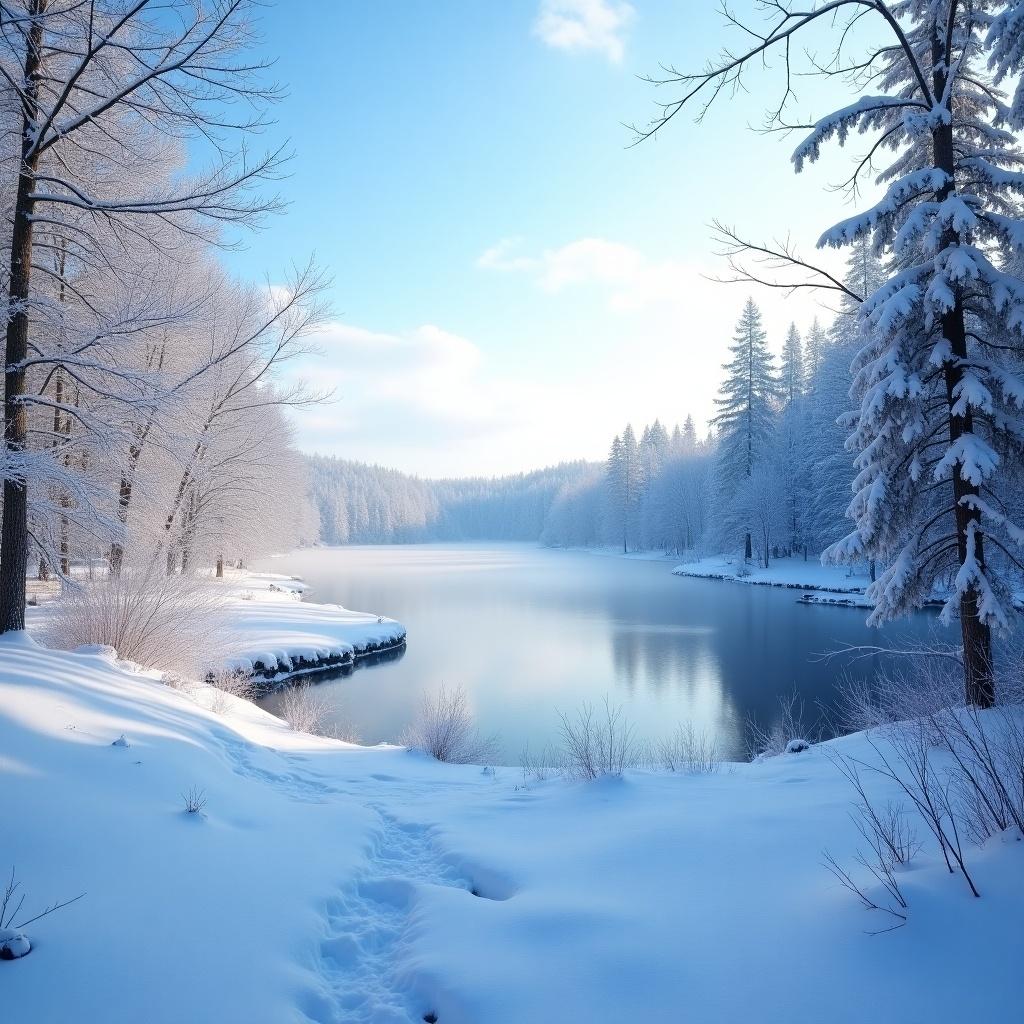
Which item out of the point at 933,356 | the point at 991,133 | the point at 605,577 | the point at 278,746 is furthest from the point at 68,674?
the point at 605,577

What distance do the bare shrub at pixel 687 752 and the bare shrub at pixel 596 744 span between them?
0.41 meters

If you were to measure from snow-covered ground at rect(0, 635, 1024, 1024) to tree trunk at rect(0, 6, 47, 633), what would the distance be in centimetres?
185

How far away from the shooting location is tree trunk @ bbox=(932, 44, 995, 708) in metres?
6.59

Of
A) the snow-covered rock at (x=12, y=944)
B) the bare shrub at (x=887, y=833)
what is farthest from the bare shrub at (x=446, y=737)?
the snow-covered rock at (x=12, y=944)

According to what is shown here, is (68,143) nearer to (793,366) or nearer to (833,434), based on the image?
(833,434)

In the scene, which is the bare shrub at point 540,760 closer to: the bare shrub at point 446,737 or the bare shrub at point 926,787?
the bare shrub at point 446,737

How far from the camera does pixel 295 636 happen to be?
17.7 meters

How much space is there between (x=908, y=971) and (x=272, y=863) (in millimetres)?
3146

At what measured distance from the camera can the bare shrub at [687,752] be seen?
6.71 m

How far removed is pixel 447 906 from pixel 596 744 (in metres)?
5.74

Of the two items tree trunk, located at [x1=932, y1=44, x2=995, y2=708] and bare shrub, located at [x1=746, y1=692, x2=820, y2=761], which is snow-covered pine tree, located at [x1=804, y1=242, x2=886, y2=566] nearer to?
bare shrub, located at [x1=746, y1=692, x2=820, y2=761]

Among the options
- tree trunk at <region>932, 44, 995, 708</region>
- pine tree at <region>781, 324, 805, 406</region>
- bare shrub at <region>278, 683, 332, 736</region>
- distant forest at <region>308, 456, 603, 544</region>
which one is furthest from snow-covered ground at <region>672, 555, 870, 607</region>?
distant forest at <region>308, 456, 603, 544</region>

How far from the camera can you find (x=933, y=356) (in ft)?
21.8

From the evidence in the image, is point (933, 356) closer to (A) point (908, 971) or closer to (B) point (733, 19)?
(B) point (733, 19)
